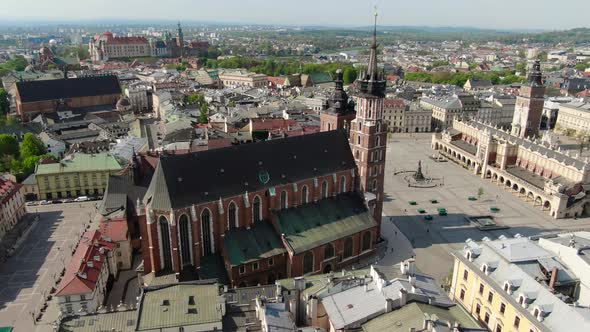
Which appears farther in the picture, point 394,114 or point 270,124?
point 394,114

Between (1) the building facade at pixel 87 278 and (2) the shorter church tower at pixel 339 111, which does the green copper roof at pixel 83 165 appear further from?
(2) the shorter church tower at pixel 339 111

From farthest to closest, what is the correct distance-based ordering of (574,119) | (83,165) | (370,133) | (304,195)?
(574,119)
(83,165)
(370,133)
(304,195)

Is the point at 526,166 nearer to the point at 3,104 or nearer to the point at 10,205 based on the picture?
the point at 10,205

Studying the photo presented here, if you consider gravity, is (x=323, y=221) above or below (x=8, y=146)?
above

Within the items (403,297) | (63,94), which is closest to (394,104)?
(63,94)

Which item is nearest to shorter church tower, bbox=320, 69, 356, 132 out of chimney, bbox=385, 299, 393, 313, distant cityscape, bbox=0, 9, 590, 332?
distant cityscape, bbox=0, 9, 590, 332

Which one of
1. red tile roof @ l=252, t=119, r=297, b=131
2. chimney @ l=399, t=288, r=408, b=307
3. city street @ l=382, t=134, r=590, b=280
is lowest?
city street @ l=382, t=134, r=590, b=280

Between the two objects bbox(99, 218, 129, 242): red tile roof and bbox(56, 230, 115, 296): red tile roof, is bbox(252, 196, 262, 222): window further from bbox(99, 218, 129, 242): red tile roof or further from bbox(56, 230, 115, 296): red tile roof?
bbox(56, 230, 115, 296): red tile roof
